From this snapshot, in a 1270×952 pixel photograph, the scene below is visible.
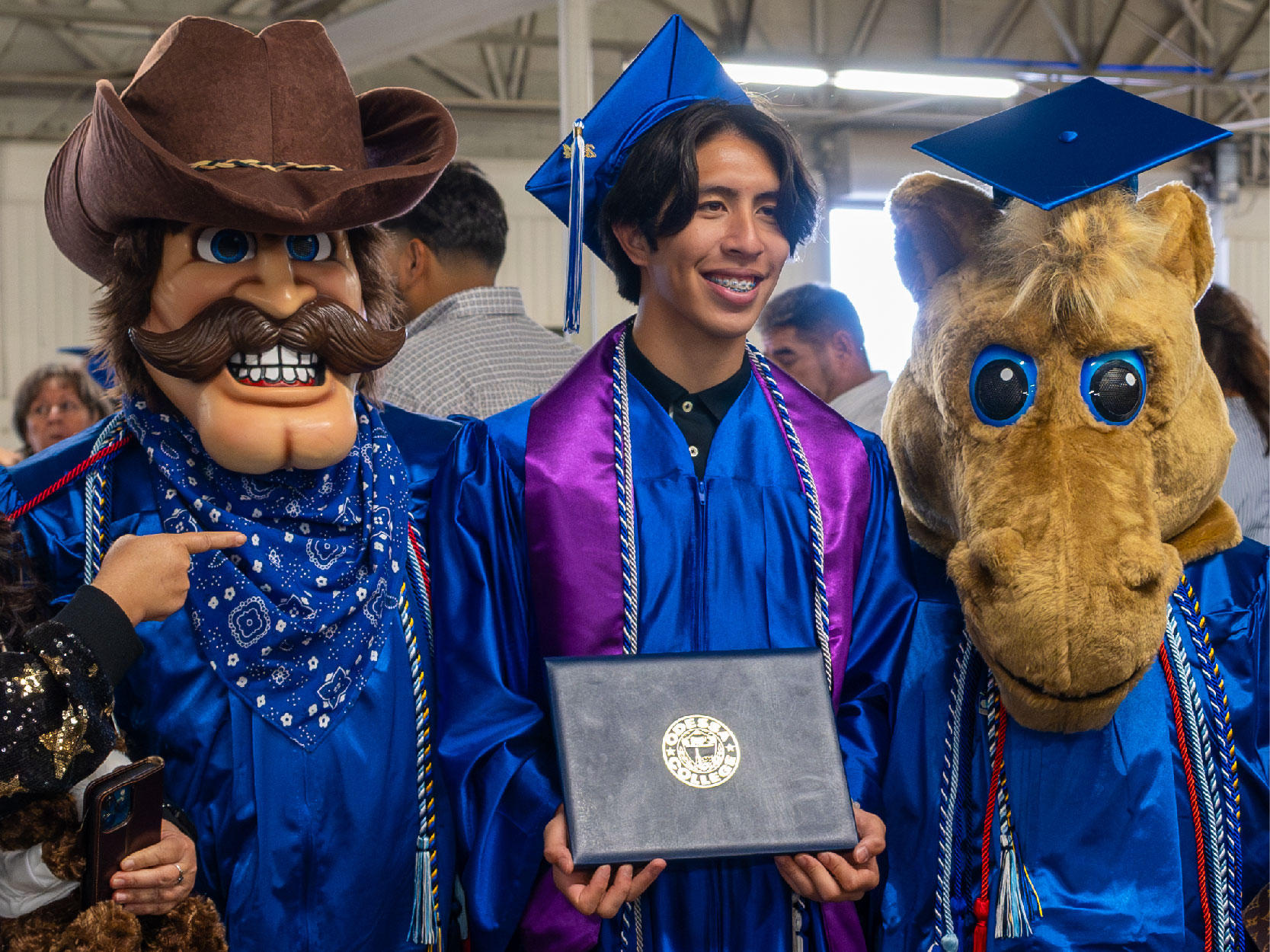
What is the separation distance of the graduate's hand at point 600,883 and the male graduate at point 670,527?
140 mm

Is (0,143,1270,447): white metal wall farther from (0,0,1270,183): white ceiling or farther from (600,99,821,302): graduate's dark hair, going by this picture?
(600,99,821,302): graduate's dark hair

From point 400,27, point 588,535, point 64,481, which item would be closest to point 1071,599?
point 588,535

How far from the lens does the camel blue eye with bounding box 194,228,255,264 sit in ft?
5.82

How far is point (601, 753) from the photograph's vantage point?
155 centimetres

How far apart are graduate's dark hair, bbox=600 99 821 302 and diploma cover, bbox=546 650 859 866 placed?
65 cm

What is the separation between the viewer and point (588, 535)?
1.80 metres

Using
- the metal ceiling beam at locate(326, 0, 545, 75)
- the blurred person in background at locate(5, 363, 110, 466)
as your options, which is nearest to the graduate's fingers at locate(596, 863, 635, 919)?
the metal ceiling beam at locate(326, 0, 545, 75)

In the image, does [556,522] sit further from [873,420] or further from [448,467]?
[873,420]

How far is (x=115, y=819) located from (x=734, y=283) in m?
1.06

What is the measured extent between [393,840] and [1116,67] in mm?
9402

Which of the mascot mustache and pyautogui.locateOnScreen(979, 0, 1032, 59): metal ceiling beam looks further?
pyautogui.locateOnScreen(979, 0, 1032, 59): metal ceiling beam

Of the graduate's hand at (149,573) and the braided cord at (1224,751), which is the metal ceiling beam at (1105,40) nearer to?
the braided cord at (1224,751)

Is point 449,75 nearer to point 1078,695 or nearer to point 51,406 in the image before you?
point 51,406

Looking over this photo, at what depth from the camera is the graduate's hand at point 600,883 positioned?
4.93ft
